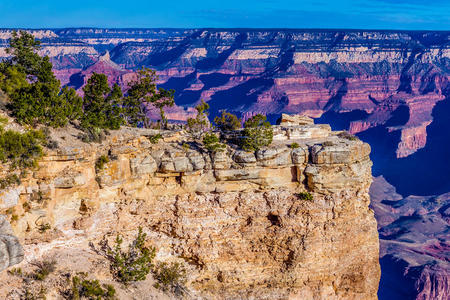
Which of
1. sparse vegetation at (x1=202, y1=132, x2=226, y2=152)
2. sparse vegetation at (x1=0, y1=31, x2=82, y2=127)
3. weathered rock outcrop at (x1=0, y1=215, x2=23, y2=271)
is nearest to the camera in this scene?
weathered rock outcrop at (x1=0, y1=215, x2=23, y2=271)

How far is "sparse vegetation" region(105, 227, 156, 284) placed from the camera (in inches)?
995

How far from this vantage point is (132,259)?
85.8 ft

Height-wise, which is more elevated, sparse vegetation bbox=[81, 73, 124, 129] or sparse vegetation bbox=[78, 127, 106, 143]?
sparse vegetation bbox=[81, 73, 124, 129]

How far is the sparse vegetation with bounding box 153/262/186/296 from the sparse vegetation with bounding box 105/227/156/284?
69cm

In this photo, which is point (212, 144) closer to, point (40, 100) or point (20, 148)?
point (40, 100)

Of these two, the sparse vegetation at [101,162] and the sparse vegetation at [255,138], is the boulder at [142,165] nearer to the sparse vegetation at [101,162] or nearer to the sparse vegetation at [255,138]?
the sparse vegetation at [101,162]

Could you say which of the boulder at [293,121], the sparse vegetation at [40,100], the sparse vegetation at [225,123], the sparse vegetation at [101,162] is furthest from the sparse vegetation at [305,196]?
the sparse vegetation at [40,100]

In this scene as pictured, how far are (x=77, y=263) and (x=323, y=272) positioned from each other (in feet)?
46.9

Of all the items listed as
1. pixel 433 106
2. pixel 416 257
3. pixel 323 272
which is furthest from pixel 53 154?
pixel 433 106

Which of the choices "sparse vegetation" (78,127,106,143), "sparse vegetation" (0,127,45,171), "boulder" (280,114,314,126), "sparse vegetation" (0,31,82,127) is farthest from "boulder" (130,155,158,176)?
"boulder" (280,114,314,126)

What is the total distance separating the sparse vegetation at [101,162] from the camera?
1000 inches

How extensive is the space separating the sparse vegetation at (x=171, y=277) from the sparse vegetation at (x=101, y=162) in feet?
21.3

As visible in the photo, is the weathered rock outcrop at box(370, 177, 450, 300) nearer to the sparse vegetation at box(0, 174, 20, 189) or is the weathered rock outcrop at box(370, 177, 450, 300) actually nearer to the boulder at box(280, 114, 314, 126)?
the boulder at box(280, 114, 314, 126)

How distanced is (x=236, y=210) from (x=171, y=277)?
5257mm
